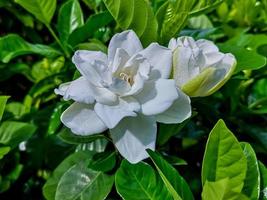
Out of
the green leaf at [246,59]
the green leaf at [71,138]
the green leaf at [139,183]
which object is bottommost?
the green leaf at [71,138]

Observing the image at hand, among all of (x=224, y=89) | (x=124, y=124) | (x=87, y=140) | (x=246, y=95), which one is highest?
(x=124, y=124)

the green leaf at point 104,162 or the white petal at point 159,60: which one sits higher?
the white petal at point 159,60

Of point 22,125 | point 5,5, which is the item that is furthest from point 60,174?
point 5,5

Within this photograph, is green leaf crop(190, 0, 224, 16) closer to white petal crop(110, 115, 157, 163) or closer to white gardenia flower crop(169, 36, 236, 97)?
white gardenia flower crop(169, 36, 236, 97)

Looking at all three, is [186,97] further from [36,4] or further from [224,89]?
[36,4]

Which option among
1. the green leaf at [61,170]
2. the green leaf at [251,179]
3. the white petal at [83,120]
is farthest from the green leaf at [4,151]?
the green leaf at [251,179]

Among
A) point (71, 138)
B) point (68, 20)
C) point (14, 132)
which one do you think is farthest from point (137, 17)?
point (14, 132)

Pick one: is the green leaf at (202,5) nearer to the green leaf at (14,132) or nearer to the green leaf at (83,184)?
the green leaf at (83,184)
